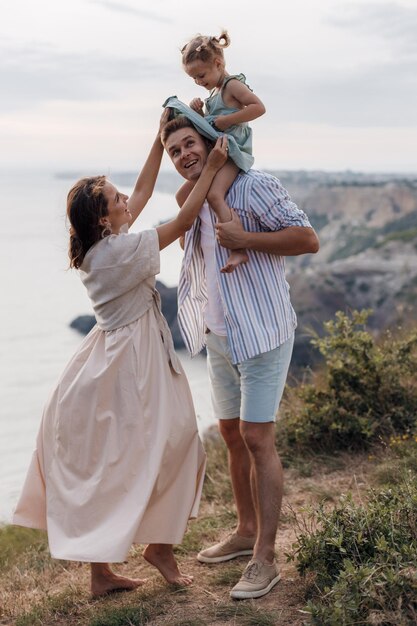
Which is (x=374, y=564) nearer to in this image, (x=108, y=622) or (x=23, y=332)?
(x=108, y=622)

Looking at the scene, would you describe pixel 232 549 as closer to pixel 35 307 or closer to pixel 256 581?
pixel 256 581

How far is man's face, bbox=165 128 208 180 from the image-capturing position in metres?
3.36

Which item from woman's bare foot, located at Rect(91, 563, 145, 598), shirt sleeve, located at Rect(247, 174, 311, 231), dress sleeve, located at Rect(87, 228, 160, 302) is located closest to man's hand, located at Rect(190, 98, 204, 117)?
shirt sleeve, located at Rect(247, 174, 311, 231)

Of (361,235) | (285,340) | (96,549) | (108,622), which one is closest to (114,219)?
(285,340)

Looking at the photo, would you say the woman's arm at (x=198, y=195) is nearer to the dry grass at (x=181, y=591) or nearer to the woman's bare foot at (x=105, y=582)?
the dry grass at (x=181, y=591)

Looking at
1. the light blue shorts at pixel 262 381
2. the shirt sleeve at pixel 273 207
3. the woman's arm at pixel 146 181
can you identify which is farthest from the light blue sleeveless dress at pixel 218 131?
→ the light blue shorts at pixel 262 381

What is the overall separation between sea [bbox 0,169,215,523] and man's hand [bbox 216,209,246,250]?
1.98 feet

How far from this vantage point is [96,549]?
10.5 feet

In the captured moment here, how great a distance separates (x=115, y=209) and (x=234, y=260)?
1.74 ft

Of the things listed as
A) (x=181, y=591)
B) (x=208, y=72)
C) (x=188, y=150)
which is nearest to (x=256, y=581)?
(x=181, y=591)

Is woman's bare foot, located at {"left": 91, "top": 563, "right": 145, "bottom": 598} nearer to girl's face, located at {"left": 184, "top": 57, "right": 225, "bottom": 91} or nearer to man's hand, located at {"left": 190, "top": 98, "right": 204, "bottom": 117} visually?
man's hand, located at {"left": 190, "top": 98, "right": 204, "bottom": 117}

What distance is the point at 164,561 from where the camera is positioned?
3.52 metres

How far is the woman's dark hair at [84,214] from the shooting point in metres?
3.24

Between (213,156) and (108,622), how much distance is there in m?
1.90
